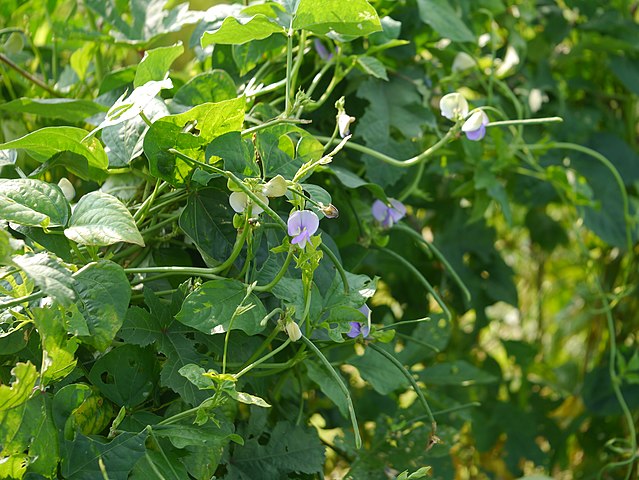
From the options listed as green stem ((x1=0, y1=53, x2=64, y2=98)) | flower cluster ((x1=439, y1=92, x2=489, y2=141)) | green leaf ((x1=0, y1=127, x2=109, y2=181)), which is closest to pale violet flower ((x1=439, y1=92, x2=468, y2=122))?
flower cluster ((x1=439, y1=92, x2=489, y2=141))

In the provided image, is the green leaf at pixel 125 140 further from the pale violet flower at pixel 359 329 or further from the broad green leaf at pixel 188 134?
the pale violet flower at pixel 359 329

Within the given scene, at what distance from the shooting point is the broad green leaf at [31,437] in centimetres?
54

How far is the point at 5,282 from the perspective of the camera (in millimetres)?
590

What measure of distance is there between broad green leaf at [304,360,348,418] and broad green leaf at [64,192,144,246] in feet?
0.79

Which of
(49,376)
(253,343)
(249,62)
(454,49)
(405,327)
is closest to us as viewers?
(49,376)

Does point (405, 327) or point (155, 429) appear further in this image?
point (405, 327)

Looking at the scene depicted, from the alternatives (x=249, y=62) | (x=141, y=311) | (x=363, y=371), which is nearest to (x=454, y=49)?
(x=249, y=62)

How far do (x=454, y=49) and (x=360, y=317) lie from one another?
0.51 meters

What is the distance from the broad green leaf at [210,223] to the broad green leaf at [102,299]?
10 cm

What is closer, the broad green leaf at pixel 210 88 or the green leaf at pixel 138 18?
the broad green leaf at pixel 210 88

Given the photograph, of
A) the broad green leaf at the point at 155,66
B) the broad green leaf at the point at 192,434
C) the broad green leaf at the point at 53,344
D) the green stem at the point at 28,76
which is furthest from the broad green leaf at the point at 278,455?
the green stem at the point at 28,76

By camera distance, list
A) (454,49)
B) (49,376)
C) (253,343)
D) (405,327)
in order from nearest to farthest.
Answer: (49,376) → (253,343) → (454,49) → (405,327)

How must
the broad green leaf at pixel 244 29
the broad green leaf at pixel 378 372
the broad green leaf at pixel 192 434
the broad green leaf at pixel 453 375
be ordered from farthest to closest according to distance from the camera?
the broad green leaf at pixel 453 375
the broad green leaf at pixel 378 372
the broad green leaf at pixel 244 29
the broad green leaf at pixel 192 434

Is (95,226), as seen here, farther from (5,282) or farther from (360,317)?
(360,317)
